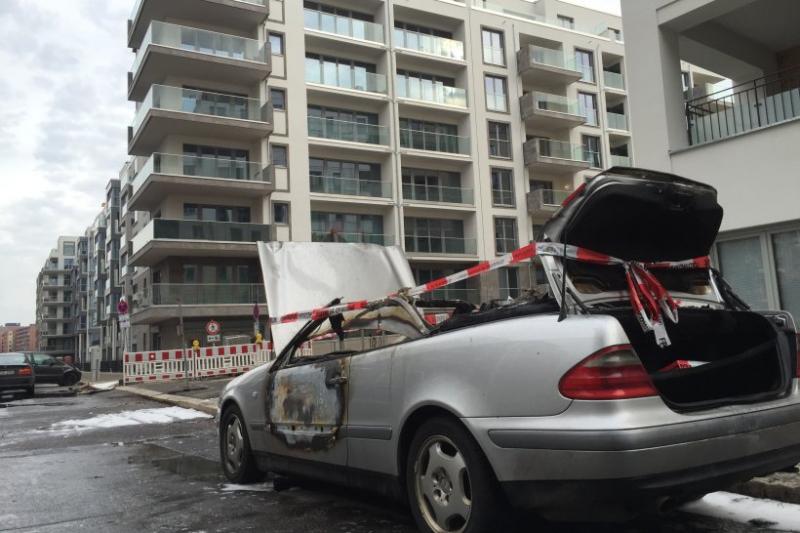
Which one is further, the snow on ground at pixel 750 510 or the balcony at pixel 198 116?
the balcony at pixel 198 116

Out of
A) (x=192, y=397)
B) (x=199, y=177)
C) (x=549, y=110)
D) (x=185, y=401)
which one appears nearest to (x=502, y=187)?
(x=549, y=110)

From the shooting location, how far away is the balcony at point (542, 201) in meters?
40.7

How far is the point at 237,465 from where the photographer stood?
19.5 feet

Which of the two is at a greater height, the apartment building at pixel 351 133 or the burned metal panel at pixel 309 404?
the apartment building at pixel 351 133

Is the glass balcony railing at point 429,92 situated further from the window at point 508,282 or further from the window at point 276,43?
the window at point 508,282

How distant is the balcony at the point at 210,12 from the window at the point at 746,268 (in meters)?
29.8

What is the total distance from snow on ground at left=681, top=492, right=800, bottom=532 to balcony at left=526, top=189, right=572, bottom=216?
3698 cm

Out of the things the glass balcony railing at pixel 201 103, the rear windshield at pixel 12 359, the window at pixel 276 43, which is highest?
the window at pixel 276 43

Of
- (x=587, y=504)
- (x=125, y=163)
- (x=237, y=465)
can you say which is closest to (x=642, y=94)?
(x=237, y=465)

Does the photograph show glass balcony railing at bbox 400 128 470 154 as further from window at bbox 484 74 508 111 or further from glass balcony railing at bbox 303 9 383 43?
glass balcony railing at bbox 303 9 383 43

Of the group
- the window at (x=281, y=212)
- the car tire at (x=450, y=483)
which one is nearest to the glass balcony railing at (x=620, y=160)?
the window at (x=281, y=212)

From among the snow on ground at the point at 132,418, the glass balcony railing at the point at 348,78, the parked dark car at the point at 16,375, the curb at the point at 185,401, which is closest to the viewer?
the snow on ground at the point at 132,418

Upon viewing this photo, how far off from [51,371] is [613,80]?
3910 cm

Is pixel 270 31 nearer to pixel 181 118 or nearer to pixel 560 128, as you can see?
pixel 181 118
